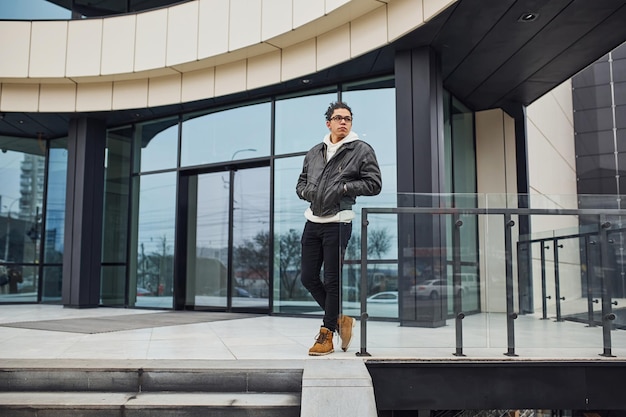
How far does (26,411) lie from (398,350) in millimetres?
2360

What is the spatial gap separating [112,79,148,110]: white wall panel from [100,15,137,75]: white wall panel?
404 millimetres

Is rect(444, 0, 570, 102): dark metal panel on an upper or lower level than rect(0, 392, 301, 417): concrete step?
upper

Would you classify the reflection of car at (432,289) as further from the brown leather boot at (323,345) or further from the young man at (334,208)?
the brown leather boot at (323,345)

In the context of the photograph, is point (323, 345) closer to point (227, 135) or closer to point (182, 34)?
point (227, 135)

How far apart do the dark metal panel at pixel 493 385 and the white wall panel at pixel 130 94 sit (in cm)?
618

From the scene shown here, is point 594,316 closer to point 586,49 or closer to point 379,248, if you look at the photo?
point 379,248

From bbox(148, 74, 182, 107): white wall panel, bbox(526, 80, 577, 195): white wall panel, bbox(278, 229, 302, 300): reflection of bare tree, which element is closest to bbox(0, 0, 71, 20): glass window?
bbox(148, 74, 182, 107): white wall panel

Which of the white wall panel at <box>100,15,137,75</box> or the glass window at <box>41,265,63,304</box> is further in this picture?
the glass window at <box>41,265,63,304</box>

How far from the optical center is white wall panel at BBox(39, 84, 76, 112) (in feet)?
A: 28.3

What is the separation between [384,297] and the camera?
4.03 m

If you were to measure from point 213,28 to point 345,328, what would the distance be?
495cm

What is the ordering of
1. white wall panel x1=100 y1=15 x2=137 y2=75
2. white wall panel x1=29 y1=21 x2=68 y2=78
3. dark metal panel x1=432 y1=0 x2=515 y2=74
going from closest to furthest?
dark metal panel x1=432 y1=0 x2=515 y2=74
white wall panel x1=100 y1=15 x2=137 y2=75
white wall panel x1=29 y1=21 x2=68 y2=78

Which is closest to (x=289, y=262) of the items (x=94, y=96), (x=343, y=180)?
(x=343, y=180)

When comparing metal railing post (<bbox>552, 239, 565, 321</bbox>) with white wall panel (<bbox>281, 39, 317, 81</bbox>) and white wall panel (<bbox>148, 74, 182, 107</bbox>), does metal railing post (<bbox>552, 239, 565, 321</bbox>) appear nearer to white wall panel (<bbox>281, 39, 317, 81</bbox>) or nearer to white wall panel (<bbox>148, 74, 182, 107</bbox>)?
white wall panel (<bbox>281, 39, 317, 81</bbox>)
